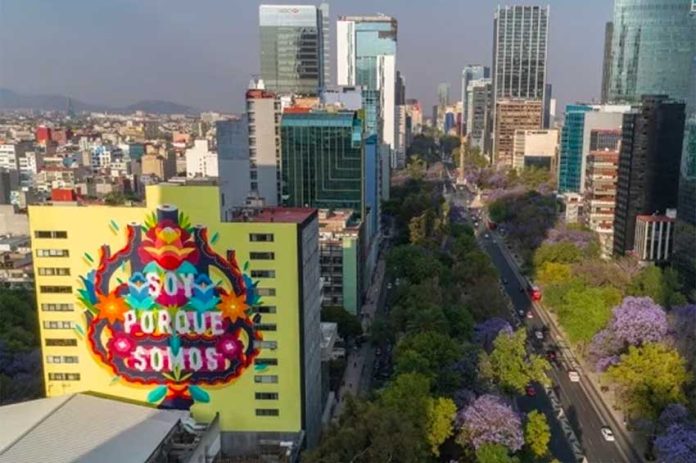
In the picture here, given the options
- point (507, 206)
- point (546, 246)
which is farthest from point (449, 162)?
point (546, 246)

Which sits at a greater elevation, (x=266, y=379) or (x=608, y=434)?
(x=266, y=379)

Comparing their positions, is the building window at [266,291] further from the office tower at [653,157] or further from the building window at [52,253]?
the office tower at [653,157]

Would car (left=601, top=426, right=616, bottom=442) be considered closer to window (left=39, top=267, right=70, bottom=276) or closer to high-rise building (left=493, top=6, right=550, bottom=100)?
window (left=39, top=267, right=70, bottom=276)

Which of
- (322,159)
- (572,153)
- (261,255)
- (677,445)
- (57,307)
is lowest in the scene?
(677,445)

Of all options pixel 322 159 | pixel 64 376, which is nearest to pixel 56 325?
pixel 64 376

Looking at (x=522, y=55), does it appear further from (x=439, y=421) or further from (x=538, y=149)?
(x=439, y=421)

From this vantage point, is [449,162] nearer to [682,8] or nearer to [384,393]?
[682,8]
